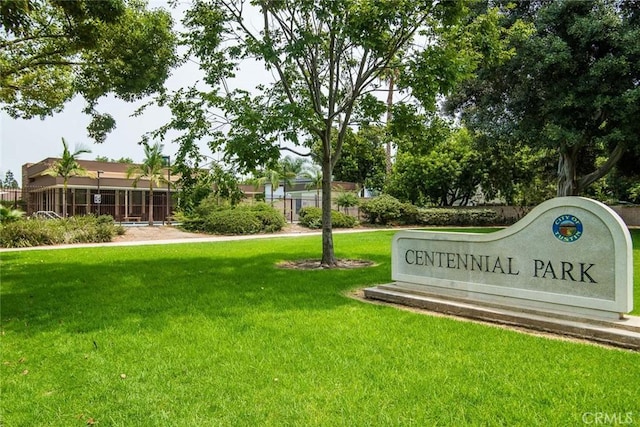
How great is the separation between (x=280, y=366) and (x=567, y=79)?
14.7 metres

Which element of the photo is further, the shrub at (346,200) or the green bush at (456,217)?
the shrub at (346,200)

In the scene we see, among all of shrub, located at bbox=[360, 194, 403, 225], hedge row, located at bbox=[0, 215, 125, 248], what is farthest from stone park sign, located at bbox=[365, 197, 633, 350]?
shrub, located at bbox=[360, 194, 403, 225]

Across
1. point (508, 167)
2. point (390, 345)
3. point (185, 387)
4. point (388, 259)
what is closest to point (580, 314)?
point (390, 345)

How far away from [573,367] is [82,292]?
6.32m

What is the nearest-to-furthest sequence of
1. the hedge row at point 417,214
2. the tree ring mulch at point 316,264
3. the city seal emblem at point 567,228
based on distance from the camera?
the city seal emblem at point 567,228
the tree ring mulch at point 316,264
the hedge row at point 417,214

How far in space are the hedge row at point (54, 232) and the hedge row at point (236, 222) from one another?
12.4 feet

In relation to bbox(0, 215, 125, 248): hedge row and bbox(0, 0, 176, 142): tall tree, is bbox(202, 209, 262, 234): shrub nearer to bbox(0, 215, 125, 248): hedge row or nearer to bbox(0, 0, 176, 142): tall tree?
bbox(0, 215, 125, 248): hedge row

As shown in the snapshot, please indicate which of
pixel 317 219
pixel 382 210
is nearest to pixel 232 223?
pixel 317 219

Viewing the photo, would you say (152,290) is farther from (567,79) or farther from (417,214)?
(417,214)

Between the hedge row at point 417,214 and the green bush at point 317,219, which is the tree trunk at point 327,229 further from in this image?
the hedge row at point 417,214

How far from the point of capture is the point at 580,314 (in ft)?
14.6

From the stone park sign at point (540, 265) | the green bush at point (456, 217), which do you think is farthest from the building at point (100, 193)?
the stone park sign at point (540, 265)

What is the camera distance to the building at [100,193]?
2545 cm

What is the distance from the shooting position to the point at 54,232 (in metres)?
14.7
